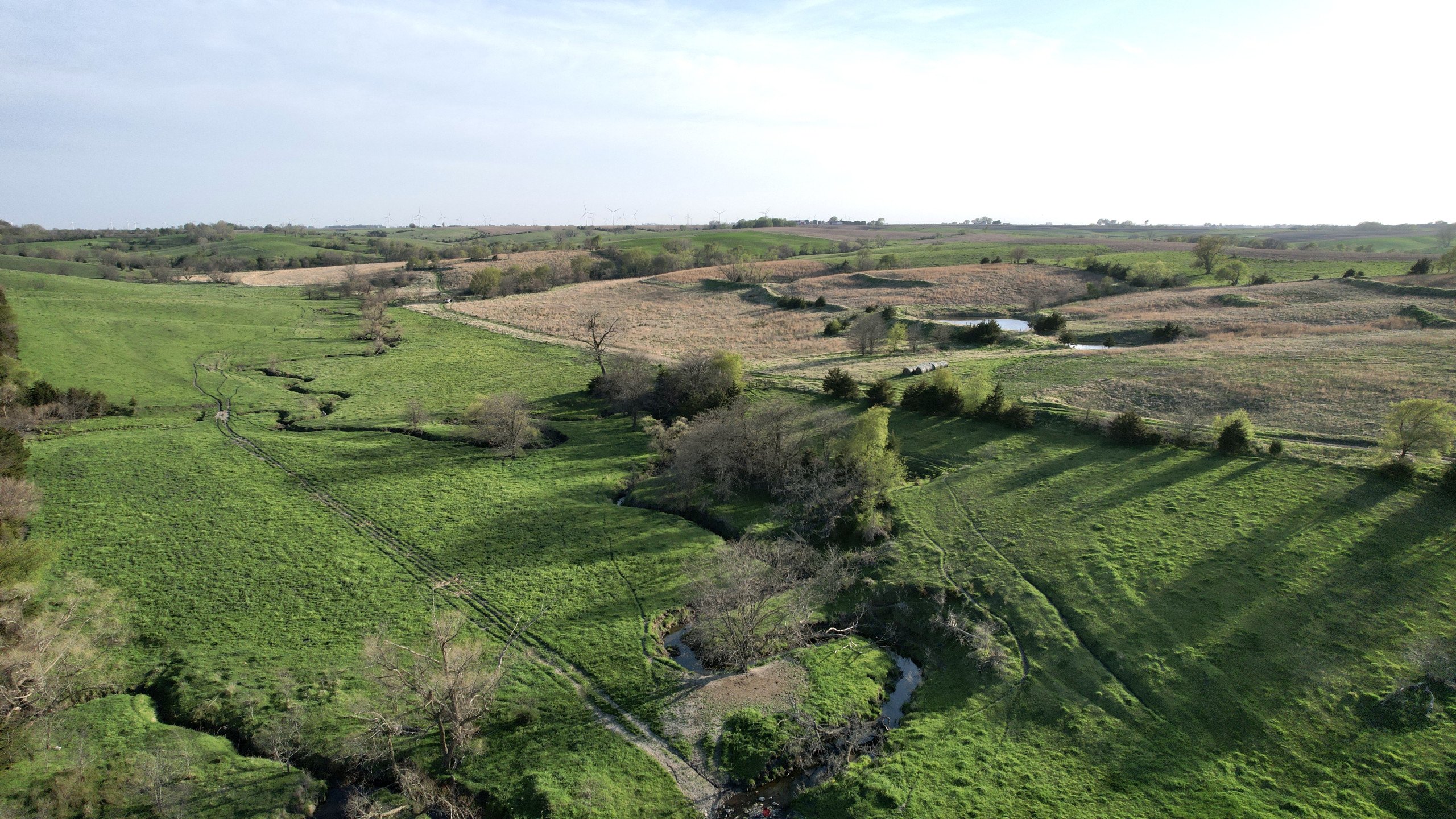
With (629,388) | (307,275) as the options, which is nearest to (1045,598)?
(629,388)

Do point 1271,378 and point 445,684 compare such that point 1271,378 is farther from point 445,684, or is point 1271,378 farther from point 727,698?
point 445,684

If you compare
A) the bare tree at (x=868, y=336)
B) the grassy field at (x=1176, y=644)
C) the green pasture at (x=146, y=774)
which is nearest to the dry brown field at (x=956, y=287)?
the bare tree at (x=868, y=336)

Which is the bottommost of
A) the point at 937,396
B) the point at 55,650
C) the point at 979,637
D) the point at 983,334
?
the point at 979,637

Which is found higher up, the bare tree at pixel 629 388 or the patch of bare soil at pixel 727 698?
the bare tree at pixel 629 388

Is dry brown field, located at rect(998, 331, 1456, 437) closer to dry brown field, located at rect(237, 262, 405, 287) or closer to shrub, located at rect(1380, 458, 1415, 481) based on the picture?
shrub, located at rect(1380, 458, 1415, 481)

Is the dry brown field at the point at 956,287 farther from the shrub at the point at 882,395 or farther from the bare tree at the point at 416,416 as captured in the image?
the bare tree at the point at 416,416

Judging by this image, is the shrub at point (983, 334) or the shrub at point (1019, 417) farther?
the shrub at point (983, 334)

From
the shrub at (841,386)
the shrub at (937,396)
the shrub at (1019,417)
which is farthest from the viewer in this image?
the shrub at (841,386)

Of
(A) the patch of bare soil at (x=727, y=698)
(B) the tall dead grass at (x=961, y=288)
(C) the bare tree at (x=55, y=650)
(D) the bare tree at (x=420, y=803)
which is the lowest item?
(D) the bare tree at (x=420, y=803)
